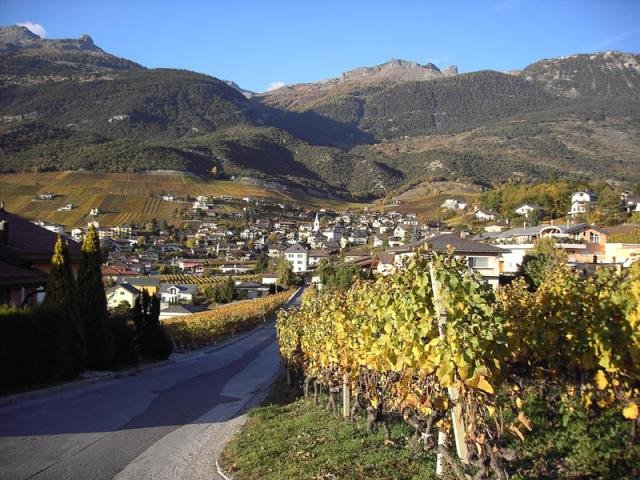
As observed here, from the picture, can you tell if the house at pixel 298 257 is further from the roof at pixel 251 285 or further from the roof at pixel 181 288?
the roof at pixel 181 288

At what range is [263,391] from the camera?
18453 mm

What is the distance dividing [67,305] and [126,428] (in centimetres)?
620

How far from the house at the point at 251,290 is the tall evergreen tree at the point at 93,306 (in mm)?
48565

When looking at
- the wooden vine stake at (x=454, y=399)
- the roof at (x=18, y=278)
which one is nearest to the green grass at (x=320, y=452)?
the wooden vine stake at (x=454, y=399)

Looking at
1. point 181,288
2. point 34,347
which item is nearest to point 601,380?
point 34,347

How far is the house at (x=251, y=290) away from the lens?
223 feet

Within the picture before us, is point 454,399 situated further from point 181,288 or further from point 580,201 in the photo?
point 580,201

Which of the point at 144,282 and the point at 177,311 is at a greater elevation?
the point at 144,282

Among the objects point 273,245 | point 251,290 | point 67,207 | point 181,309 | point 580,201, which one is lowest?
point 251,290

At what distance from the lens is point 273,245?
111 meters

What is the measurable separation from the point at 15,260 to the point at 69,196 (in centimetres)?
10768

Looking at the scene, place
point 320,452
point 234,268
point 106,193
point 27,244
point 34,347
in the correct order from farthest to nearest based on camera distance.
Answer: point 106,193
point 234,268
point 27,244
point 34,347
point 320,452

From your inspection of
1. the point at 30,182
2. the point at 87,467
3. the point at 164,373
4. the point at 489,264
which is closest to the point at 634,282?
the point at 87,467

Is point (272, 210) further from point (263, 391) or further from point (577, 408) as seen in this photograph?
point (577, 408)
